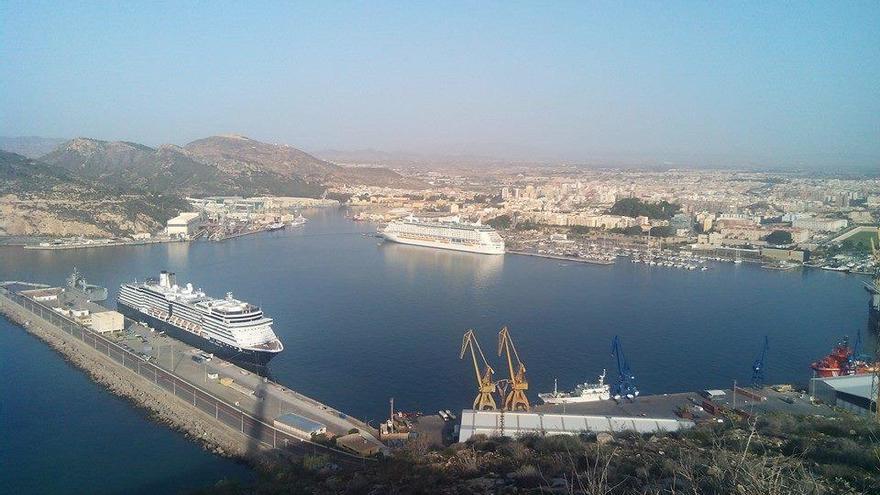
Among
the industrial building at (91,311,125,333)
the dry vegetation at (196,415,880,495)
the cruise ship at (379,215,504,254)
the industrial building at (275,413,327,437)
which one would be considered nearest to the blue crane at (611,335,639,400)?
the dry vegetation at (196,415,880,495)

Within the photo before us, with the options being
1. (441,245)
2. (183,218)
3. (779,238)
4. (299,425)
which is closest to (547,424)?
(299,425)

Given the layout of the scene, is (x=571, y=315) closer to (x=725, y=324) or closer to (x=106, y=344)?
(x=725, y=324)

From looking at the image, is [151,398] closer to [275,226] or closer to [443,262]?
[443,262]

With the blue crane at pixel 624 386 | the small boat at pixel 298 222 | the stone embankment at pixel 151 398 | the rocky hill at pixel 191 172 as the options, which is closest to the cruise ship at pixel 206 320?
the stone embankment at pixel 151 398

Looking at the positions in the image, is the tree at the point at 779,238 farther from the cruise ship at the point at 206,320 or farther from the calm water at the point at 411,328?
the cruise ship at the point at 206,320

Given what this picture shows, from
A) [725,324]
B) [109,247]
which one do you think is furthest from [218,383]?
[109,247]

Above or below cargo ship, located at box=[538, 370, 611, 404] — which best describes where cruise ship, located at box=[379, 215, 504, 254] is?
above

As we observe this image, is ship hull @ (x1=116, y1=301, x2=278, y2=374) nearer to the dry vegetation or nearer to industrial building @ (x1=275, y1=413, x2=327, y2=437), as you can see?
industrial building @ (x1=275, y1=413, x2=327, y2=437)
